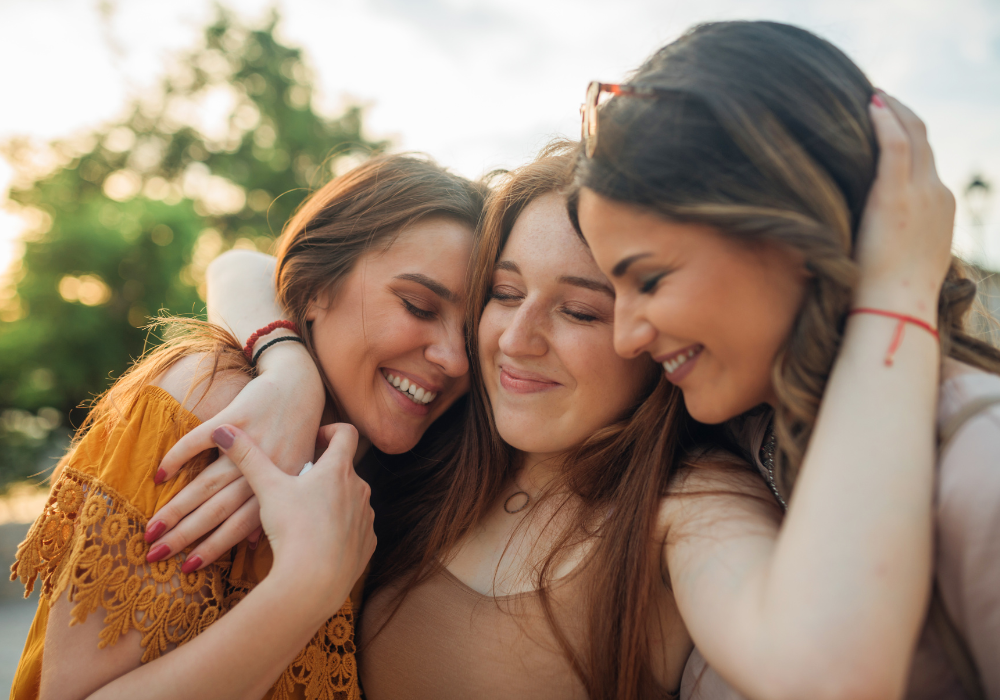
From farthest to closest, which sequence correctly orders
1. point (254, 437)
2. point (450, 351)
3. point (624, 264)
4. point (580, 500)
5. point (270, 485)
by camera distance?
1. point (450, 351)
2. point (580, 500)
3. point (254, 437)
4. point (270, 485)
5. point (624, 264)

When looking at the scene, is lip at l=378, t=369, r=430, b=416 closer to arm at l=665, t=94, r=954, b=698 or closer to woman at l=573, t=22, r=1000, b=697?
woman at l=573, t=22, r=1000, b=697

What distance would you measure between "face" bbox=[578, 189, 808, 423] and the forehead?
1.31 feet

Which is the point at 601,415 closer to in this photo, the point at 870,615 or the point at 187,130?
the point at 870,615

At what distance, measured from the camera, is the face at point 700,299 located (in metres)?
1.48

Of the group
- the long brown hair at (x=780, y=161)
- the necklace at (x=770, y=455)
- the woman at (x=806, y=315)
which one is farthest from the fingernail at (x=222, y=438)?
the necklace at (x=770, y=455)

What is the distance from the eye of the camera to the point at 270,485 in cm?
186

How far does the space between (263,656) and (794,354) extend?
166 centimetres

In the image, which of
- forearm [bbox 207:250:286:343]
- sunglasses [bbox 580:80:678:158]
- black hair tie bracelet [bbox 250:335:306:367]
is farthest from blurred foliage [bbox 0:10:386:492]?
sunglasses [bbox 580:80:678:158]

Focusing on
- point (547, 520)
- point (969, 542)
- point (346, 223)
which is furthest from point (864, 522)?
point (346, 223)

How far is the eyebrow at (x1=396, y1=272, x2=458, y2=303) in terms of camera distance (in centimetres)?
250

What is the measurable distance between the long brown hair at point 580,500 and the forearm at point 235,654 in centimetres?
69

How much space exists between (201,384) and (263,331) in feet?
1.36

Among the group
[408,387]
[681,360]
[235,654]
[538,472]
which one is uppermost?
[681,360]

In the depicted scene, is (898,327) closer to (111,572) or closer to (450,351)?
(450,351)
